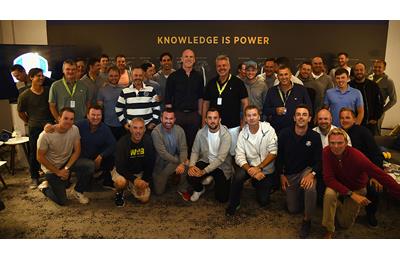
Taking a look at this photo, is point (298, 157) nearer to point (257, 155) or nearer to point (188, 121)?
point (257, 155)

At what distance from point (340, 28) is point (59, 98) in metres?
→ 4.80

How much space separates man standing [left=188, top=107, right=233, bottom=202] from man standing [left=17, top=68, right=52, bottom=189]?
1.88 meters

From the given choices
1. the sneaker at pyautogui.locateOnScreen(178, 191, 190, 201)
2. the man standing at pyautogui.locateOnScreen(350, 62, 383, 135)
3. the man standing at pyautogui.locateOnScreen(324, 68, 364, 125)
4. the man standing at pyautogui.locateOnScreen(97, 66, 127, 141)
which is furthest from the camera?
the man standing at pyautogui.locateOnScreen(350, 62, 383, 135)

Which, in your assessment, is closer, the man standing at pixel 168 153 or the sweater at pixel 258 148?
the sweater at pixel 258 148

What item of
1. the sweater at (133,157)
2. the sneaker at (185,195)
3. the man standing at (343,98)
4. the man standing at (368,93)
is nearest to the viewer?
the sweater at (133,157)

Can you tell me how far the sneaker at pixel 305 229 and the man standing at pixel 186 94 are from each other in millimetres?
1725

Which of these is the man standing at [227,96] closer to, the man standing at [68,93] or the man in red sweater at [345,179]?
the man in red sweater at [345,179]

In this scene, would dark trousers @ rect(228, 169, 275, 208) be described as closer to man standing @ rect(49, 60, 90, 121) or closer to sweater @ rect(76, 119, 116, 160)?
sweater @ rect(76, 119, 116, 160)

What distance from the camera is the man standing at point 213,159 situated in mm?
3621

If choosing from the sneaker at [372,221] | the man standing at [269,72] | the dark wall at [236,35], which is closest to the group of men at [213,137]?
the sneaker at [372,221]

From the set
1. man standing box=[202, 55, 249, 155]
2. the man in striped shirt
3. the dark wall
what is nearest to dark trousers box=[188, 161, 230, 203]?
man standing box=[202, 55, 249, 155]

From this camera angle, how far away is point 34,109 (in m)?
4.06

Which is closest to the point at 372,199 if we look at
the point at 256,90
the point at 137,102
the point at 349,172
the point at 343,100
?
the point at 349,172

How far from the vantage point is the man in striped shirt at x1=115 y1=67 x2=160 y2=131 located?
13.3 feet
